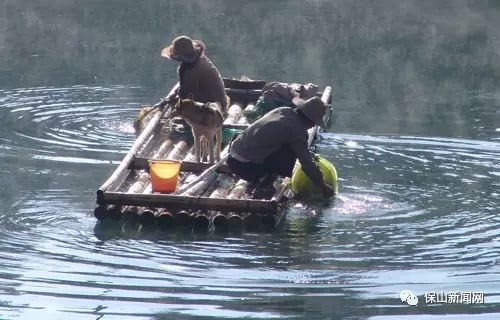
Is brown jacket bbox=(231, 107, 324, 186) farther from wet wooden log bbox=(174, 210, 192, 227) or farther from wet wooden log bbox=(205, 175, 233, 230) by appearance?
wet wooden log bbox=(174, 210, 192, 227)

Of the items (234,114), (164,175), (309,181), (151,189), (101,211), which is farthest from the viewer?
(234,114)

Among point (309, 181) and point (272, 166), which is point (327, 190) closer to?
point (309, 181)

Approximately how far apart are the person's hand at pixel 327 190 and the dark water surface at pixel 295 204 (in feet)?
0.52

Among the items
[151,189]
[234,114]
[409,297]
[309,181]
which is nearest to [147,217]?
[151,189]

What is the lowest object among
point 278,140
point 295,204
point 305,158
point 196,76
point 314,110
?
point 295,204

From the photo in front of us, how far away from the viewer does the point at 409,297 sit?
10.7 m

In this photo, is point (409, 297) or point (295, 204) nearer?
point (409, 297)

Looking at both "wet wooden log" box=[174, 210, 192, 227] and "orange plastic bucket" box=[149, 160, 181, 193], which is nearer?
"wet wooden log" box=[174, 210, 192, 227]

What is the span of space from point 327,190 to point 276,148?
756 millimetres

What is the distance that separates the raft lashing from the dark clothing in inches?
6.1

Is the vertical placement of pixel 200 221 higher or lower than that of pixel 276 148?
→ lower

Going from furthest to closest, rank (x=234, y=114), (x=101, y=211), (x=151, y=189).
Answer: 1. (x=234, y=114)
2. (x=151, y=189)
3. (x=101, y=211)

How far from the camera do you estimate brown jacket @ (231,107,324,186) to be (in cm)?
1309

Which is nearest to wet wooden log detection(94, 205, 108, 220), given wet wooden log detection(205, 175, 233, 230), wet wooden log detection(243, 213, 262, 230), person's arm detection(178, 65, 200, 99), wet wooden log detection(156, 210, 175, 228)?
wet wooden log detection(156, 210, 175, 228)
